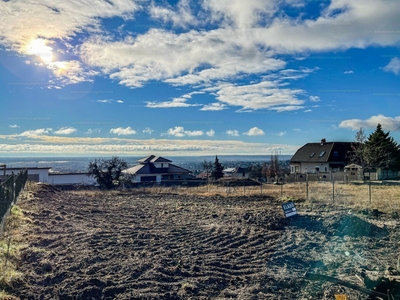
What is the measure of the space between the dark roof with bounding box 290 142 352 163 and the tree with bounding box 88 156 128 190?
79.3 ft

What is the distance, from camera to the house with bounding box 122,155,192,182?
4088cm

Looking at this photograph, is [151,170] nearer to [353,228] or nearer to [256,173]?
[256,173]

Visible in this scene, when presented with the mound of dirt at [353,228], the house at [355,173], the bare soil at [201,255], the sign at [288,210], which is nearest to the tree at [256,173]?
the house at [355,173]

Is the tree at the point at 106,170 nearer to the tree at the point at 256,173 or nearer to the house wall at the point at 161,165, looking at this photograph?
the house wall at the point at 161,165

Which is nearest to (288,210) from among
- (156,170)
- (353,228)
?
(353,228)

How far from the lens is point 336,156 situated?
130 feet

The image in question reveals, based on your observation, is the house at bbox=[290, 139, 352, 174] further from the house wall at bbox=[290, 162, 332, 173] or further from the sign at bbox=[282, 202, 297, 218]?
the sign at bbox=[282, 202, 297, 218]

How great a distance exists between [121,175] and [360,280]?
83.0 feet

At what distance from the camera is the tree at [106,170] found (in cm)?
2711

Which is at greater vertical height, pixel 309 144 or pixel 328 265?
pixel 309 144

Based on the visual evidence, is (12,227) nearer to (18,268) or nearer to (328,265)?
(18,268)

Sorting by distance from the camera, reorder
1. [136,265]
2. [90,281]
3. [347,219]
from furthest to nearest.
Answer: [347,219] < [136,265] < [90,281]

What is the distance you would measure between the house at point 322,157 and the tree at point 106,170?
23.4m

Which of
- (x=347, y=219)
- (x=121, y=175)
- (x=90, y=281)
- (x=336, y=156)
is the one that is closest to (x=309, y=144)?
(x=336, y=156)
